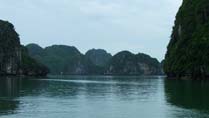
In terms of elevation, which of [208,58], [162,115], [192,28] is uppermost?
[192,28]

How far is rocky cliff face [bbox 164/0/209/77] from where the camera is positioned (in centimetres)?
12488

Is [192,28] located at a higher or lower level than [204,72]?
higher

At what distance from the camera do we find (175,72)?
467ft

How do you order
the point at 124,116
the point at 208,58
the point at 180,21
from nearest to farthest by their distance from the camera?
the point at 124,116 → the point at 208,58 → the point at 180,21

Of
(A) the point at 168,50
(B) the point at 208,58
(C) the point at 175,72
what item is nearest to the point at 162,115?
(B) the point at 208,58

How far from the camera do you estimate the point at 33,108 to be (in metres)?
45.1

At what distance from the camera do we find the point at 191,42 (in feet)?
447

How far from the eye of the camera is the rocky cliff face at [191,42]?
410 feet

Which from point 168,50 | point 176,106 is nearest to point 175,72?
point 168,50

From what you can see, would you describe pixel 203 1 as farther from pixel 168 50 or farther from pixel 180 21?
pixel 168 50

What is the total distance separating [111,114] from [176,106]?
31.7ft

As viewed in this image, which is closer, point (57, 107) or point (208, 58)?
point (57, 107)

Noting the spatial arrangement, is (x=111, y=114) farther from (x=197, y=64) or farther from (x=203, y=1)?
(x=203, y=1)

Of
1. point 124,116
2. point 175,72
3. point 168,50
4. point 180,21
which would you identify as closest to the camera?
point 124,116
